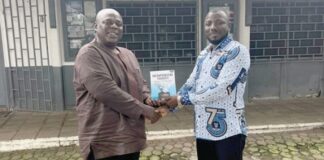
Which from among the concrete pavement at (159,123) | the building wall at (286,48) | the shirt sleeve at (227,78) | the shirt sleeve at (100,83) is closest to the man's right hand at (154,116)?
the shirt sleeve at (100,83)

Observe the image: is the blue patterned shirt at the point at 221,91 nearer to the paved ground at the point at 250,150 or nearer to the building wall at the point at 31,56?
the paved ground at the point at 250,150

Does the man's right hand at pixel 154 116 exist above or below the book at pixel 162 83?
below

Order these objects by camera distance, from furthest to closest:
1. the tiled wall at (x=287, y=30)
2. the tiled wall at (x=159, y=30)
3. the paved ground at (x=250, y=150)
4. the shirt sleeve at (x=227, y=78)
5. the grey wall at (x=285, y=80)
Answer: the grey wall at (x=285, y=80) < the tiled wall at (x=287, y=30) < the tiled wall at (x=159, y=30) < the paved ground at (x=250, y=150) < the shirt sleeve at (x=227, y=78)

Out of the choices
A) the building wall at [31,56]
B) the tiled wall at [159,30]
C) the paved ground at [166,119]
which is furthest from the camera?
the tiled wall at [159,30]

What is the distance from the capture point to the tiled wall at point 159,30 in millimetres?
6209

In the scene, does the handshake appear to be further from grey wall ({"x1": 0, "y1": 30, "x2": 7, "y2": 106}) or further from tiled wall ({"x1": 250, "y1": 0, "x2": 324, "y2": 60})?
grey wall ({"x1": 0, "y1": 30, "x2": 7, "y2": 106})

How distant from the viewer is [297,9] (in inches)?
268

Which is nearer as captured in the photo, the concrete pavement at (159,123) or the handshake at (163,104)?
the handshake at (163,104)

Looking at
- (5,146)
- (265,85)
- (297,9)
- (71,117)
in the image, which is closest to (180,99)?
(5,146)

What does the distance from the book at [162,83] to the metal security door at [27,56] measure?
343 centimetres

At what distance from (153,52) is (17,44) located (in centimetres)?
258

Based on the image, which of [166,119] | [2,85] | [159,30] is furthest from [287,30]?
[2,85]

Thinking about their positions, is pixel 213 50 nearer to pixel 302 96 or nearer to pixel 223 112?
pixel 223 112

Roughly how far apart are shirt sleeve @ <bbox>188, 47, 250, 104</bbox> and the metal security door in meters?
4.38
